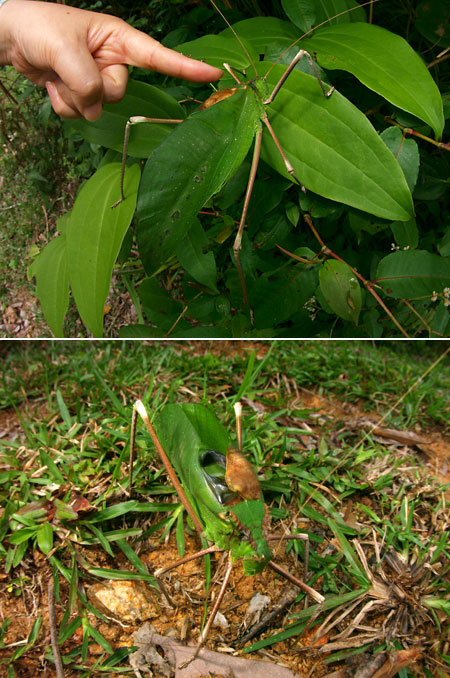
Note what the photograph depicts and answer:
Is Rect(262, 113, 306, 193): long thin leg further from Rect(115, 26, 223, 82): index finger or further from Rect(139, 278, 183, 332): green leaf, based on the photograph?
Rect(139, 278, 183, 332): green leaf

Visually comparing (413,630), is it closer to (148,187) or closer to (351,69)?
(148,187)

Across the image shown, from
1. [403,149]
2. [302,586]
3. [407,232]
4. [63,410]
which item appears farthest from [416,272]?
[63,410]

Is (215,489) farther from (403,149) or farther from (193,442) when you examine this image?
(403,149)

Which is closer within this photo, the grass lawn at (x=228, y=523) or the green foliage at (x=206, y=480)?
the green foliage at (x=206, y=480)

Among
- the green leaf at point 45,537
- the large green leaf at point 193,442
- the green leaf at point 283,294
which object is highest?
the large green leaf at point 193,442

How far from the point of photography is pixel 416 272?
690 millimetres

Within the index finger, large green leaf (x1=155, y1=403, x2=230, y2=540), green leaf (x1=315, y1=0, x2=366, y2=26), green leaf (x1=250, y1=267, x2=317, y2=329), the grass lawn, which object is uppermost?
the index finger

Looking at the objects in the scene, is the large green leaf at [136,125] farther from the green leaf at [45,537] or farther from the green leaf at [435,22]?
the green leaf at [45,537]

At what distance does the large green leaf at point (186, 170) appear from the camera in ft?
1.57

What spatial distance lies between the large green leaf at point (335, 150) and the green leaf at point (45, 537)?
575mm

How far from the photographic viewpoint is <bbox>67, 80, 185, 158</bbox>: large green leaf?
66 cm

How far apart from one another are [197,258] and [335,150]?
10.9 inches

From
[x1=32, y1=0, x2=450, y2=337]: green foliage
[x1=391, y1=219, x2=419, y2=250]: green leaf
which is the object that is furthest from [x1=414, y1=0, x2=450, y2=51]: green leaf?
[x1=391, y1=219, x2=419, y2=250]: green leaf

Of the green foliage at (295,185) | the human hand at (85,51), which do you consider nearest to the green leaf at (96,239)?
the green foliage at (295,185)
